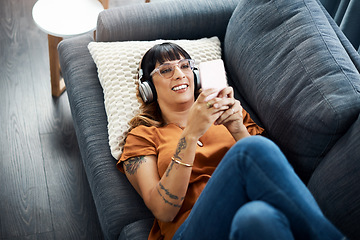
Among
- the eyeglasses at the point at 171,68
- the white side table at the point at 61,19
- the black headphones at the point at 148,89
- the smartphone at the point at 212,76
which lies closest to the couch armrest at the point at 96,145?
the white side table at the point at 61,19

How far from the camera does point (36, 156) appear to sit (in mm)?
2287

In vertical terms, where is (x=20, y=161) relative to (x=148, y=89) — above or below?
below

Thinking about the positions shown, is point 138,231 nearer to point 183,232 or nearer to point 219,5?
point 183,232

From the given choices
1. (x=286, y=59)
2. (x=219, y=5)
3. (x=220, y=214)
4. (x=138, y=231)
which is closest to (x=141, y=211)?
(x=138, y=231)

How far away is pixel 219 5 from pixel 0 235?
1402 mm

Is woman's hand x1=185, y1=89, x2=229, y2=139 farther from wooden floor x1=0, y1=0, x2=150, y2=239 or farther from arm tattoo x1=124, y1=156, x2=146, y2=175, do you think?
wooden floor x1=0, y1=0, x2=150, y2=239

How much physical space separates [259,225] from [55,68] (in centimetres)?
167

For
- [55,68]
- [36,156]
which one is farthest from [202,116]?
[55,68]

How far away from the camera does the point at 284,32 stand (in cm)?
180

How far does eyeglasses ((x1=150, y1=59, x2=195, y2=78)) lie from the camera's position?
1742 mm

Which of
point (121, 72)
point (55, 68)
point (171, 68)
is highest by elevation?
point (171, 68)

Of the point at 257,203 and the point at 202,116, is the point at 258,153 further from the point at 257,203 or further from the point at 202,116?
the point at 202,116

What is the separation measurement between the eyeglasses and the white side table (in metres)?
0.73

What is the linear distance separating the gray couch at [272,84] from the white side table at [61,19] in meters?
0.12
